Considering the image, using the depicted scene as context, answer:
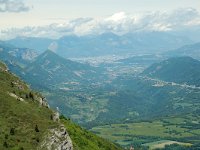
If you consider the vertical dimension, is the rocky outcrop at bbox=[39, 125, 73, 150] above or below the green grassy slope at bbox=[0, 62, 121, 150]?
below

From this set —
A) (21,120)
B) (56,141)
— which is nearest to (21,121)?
(21,120)

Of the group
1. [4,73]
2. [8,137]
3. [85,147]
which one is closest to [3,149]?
[8,137]

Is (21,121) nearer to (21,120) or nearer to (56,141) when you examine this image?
(21,120)

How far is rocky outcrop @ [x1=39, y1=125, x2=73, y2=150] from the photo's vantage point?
427ft

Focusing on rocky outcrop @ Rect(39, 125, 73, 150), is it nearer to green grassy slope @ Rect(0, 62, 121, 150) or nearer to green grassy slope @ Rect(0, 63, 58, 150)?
green grassy slope @ Rect(0, 62, 121, 150)

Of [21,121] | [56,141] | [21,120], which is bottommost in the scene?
[56,141]

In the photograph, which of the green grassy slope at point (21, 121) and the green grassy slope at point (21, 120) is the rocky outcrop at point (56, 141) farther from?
the green grassy slope at point (21, 121)

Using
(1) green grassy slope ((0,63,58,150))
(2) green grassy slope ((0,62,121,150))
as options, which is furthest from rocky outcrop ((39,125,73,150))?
(1) green grassy slope ((0,63,58,150))

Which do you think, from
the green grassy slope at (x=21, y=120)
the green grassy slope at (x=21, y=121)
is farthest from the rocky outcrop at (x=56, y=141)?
the green grassy slope at (x=21, y=121)

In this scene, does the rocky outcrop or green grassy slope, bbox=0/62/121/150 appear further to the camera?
the rocky outcrop

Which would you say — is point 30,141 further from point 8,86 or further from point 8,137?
point 8,86

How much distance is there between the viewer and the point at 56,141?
13312 centimetres

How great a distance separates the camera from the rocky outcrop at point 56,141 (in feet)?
427

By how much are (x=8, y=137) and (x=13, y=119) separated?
979 centimetres
